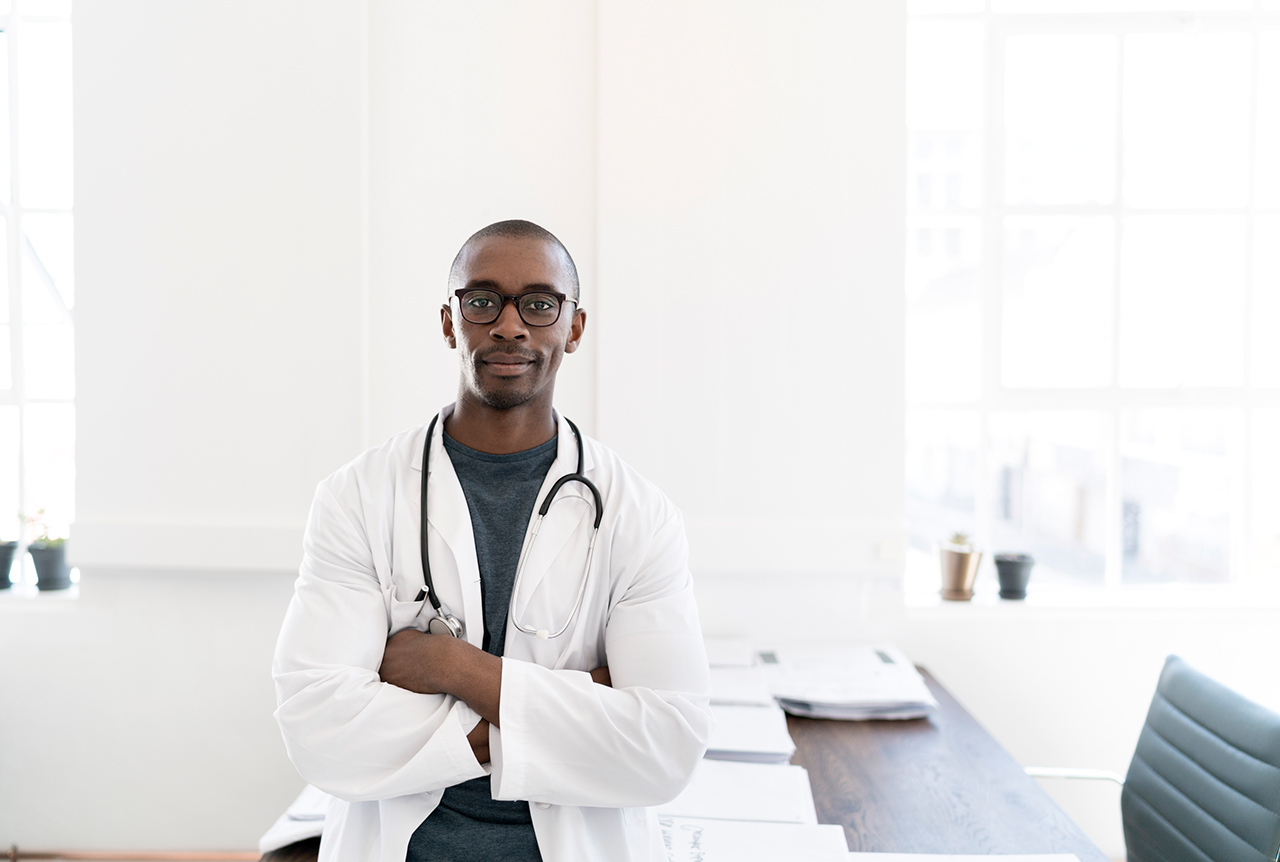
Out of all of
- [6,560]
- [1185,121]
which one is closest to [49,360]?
[6,560]

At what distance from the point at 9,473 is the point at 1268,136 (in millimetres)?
4160

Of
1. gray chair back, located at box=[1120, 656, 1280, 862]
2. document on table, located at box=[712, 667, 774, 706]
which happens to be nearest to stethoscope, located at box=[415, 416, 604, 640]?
document on table, located at box=[712, 667, 774, 706]

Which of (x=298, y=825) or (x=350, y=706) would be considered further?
(x=298, y=825)

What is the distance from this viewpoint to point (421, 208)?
8.33 feet

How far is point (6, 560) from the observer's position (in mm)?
2715

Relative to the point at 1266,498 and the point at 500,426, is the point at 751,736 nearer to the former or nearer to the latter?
the point at 500,426

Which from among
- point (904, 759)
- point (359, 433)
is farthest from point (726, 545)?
point (359, 433)

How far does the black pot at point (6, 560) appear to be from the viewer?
8.88ft

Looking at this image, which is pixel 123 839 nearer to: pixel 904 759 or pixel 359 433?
pixel 359 433

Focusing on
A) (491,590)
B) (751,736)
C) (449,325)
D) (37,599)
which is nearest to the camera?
(491,590)

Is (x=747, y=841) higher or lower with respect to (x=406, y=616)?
lower

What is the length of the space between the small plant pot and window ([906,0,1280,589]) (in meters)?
0.20

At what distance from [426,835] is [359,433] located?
1.52m

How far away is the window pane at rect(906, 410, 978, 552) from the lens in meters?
2.83
